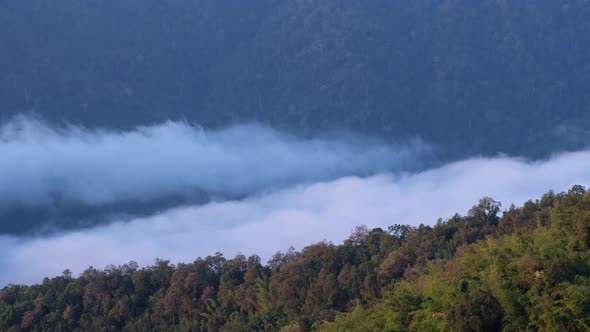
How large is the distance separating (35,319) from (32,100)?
86507 mm

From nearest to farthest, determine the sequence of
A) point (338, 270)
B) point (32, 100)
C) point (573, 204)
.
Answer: point (573, 204)
point (338, 270)
point (32, 100)

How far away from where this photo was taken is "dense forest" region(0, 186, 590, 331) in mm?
21969

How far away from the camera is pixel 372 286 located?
1425 inches

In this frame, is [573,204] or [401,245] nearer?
[573,204]

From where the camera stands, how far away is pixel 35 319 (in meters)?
42.2

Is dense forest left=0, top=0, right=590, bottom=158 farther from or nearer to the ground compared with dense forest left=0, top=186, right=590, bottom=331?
farther from the ground

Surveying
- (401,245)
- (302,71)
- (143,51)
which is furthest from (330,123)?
(401,245)

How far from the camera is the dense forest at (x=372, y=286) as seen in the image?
22.0 m

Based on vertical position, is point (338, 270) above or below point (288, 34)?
below

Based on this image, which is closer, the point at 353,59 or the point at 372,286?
the point at 372,286

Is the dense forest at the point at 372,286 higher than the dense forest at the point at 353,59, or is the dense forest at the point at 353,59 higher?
the dense forest at the point at 353,59

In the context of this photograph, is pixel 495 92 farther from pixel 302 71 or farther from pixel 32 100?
pixel 32 100

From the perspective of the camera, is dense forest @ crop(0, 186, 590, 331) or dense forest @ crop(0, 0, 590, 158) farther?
dense forest @ crop(0, 0, 590, 158)

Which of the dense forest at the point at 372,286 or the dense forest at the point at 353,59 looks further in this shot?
the dense forest at the point at 353,59
